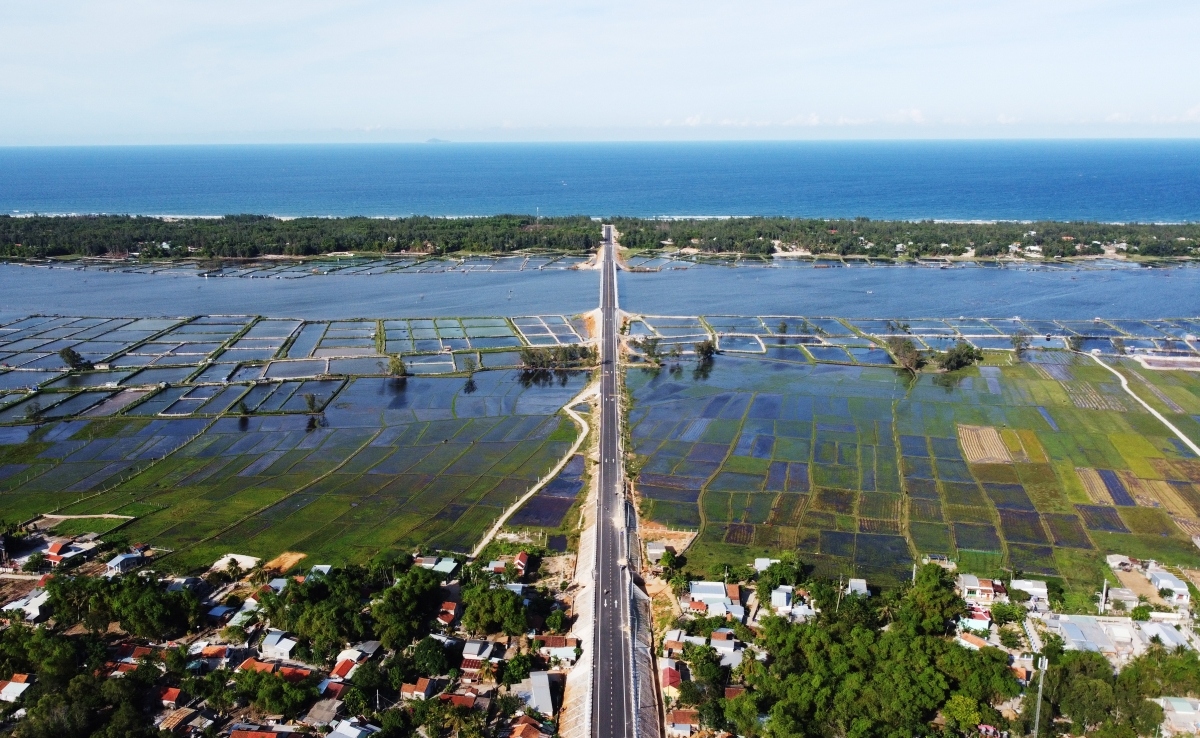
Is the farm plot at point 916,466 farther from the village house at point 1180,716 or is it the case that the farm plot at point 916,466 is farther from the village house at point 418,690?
the village house at point 418,690

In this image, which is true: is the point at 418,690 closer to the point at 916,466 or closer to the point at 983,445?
the point at 916,466

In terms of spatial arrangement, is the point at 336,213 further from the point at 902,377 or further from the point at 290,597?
the point at 290,597

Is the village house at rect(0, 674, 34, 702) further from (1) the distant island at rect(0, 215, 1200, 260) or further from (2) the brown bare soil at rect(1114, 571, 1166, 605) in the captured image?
(1) the distant island at rect(0, 215, 1200, 260)

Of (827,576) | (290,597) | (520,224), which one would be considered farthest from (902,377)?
(520,224)

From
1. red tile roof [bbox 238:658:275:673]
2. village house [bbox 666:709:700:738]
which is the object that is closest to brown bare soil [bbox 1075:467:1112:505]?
village house [bbox 666:709:700:738]

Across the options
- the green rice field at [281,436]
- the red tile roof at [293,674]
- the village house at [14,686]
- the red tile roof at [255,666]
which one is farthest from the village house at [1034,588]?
the village house at [14,686]

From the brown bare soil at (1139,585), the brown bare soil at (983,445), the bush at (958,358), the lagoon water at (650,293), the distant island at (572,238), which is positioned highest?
the distant island at (572,238)
